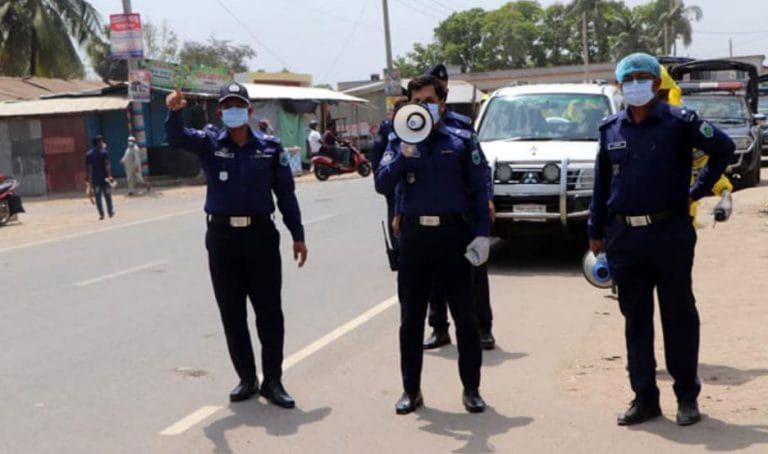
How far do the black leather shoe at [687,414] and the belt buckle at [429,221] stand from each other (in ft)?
5.45

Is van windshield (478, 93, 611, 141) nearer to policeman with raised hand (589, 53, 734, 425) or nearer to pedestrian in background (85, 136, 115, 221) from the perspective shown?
policeman with raised hand (589, 53, 734, 425)

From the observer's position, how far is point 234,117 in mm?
6301

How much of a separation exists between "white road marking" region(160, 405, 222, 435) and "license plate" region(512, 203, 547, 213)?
5641 millimetres

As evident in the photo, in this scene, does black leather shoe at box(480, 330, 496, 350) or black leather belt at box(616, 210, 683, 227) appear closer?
black leather belt at box(616, 210, 683, 227)

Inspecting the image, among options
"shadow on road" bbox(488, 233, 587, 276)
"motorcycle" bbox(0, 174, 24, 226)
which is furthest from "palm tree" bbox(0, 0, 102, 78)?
"shadow on road" bbox(488, 233, 587, 276)

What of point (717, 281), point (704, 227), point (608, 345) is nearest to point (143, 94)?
point (704, 227)

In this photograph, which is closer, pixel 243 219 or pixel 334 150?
pixel 243 219

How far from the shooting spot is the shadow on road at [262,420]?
19.2 feet

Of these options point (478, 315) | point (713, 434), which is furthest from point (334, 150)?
point (713, 434)

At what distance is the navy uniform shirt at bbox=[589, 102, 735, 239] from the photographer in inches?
215

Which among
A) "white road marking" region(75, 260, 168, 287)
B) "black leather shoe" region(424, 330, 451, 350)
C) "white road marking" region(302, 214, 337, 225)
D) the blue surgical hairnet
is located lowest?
"black leather shoe" region(424, 330, 451, 350)

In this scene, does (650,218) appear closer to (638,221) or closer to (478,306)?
(638,221)

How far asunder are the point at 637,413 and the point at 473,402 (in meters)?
0.96

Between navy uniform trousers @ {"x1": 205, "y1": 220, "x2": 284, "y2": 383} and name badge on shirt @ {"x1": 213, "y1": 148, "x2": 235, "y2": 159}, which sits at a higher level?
name badge on shirt @ {"x1": 213, "y1": 148, "x2": 235, "y2": 159}
